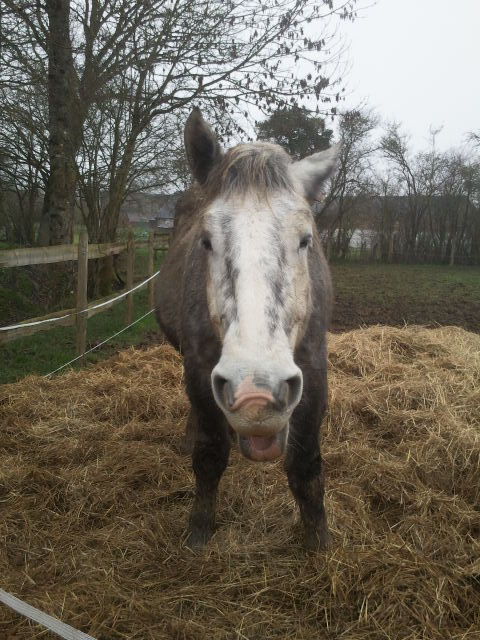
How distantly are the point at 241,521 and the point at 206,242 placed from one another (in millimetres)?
1989

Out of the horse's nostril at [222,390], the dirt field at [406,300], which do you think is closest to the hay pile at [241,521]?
the horse's nostril at [222,390]

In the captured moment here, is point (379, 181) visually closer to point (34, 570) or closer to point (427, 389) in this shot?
point (427, 389)

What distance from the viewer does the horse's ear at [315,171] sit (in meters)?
2.49

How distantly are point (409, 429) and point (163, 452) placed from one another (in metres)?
2.21

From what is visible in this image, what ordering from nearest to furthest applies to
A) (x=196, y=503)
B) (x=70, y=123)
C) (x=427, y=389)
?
(x=196, y=503), (x=427, y=389), (x=70, y=123)

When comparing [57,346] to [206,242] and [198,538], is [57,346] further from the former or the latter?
[206,242]

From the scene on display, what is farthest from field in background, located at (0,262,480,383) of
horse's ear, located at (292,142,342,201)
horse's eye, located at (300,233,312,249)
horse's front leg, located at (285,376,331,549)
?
horse's eye, located at (300,233,312,249)

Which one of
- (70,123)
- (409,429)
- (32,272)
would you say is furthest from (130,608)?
(32,272)

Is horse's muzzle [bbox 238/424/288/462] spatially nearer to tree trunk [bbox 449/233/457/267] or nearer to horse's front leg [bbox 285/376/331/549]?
horse's front leg [bbox 285/376/331/549]

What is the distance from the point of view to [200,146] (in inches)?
96.6

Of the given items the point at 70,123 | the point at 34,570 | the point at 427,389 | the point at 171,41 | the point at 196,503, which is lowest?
the point at 34,570

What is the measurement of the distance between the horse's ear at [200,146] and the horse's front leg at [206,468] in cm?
141

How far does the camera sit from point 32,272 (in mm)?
10727

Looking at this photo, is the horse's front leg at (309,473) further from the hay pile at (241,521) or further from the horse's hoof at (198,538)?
the horse's hoof at (198,538)
